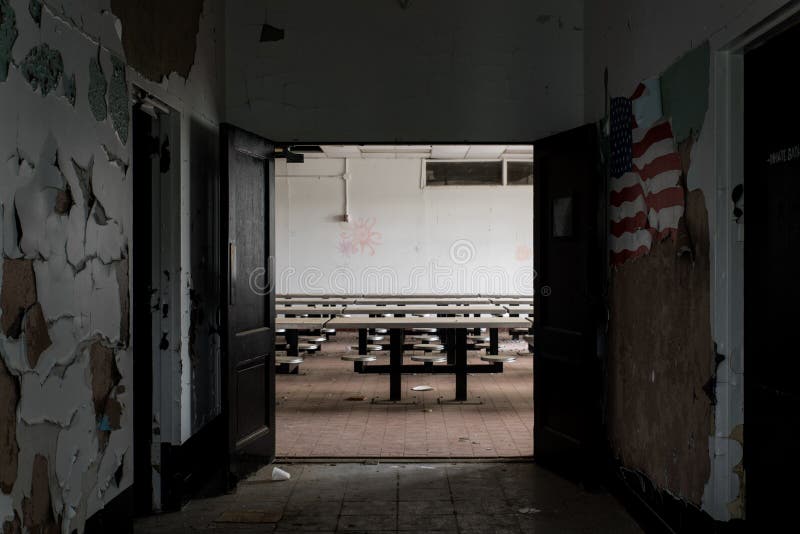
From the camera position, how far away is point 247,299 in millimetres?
4406

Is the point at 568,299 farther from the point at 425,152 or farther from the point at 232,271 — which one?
the point at 425,152

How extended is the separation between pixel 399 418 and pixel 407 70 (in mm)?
2849

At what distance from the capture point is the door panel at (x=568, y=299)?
410 cm

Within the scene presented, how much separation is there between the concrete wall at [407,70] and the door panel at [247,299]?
392 mm

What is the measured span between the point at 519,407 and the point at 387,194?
594 cm

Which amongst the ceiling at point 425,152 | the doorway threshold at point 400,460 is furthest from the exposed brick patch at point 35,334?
A: the ceiling at point 425,152

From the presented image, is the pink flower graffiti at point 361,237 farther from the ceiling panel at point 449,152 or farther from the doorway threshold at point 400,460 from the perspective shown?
the doorway threshold at point 400,460

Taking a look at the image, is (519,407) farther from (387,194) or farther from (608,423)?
(387,194)

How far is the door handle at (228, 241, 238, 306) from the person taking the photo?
13.3 ft

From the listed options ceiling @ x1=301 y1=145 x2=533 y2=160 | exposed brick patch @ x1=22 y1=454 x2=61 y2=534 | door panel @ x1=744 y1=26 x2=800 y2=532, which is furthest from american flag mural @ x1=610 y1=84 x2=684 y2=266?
ceiling @ x1=301 y1=145 x2=533 y2=160

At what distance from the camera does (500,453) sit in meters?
5.00

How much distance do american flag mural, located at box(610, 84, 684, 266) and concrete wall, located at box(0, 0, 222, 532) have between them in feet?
7.41

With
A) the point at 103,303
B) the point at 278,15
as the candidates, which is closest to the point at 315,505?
the point at 103,303

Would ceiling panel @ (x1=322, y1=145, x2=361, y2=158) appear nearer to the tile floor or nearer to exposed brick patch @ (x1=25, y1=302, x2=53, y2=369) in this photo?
the tile floor
